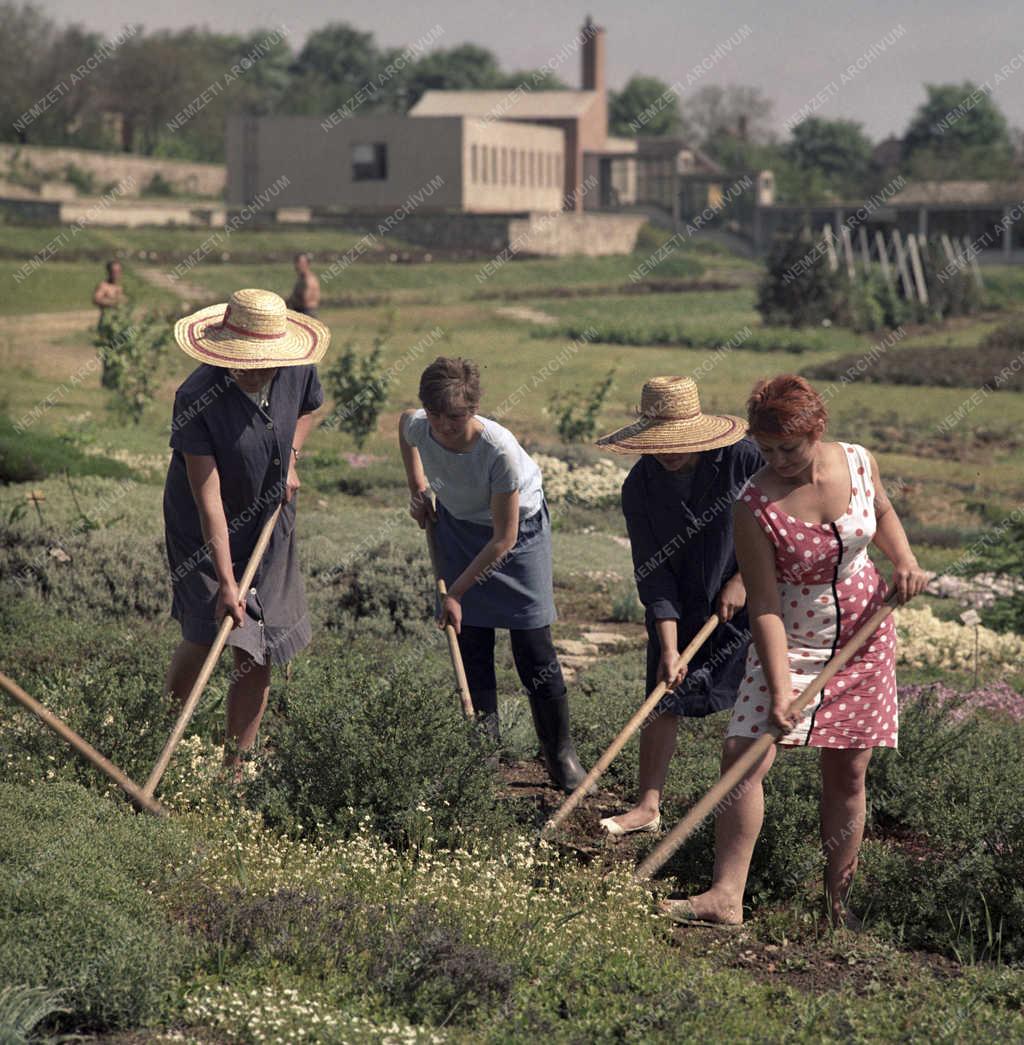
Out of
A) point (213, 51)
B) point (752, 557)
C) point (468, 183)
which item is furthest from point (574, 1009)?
point (213, 51)

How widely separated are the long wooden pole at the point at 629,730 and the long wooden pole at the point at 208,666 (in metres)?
1.16

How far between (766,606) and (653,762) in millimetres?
1163

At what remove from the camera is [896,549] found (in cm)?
423

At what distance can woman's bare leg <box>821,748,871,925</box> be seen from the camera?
4.38 metres

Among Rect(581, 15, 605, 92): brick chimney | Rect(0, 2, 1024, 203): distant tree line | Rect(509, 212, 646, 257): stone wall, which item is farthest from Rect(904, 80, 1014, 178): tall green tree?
Rect(509, 212, 646, 257): stone wall

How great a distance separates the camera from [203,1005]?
353cm

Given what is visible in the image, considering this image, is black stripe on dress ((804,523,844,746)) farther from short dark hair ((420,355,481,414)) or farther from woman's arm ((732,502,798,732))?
short dark hair ((420,355,481,414))

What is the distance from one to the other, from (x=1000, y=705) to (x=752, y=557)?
136 inches

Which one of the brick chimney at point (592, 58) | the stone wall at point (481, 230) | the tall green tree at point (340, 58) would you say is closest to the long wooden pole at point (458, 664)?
the stone wall at point (481, 230)

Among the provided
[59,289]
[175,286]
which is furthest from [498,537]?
[175,286]

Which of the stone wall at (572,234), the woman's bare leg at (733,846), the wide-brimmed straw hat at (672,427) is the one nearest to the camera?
the woman's bare leg at (733,846)

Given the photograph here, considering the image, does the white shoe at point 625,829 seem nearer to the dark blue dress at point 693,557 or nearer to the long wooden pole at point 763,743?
the dark blue dress at point 693,557

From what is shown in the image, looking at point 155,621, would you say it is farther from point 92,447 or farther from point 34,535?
point 92,447

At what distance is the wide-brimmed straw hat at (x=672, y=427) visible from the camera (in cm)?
483
